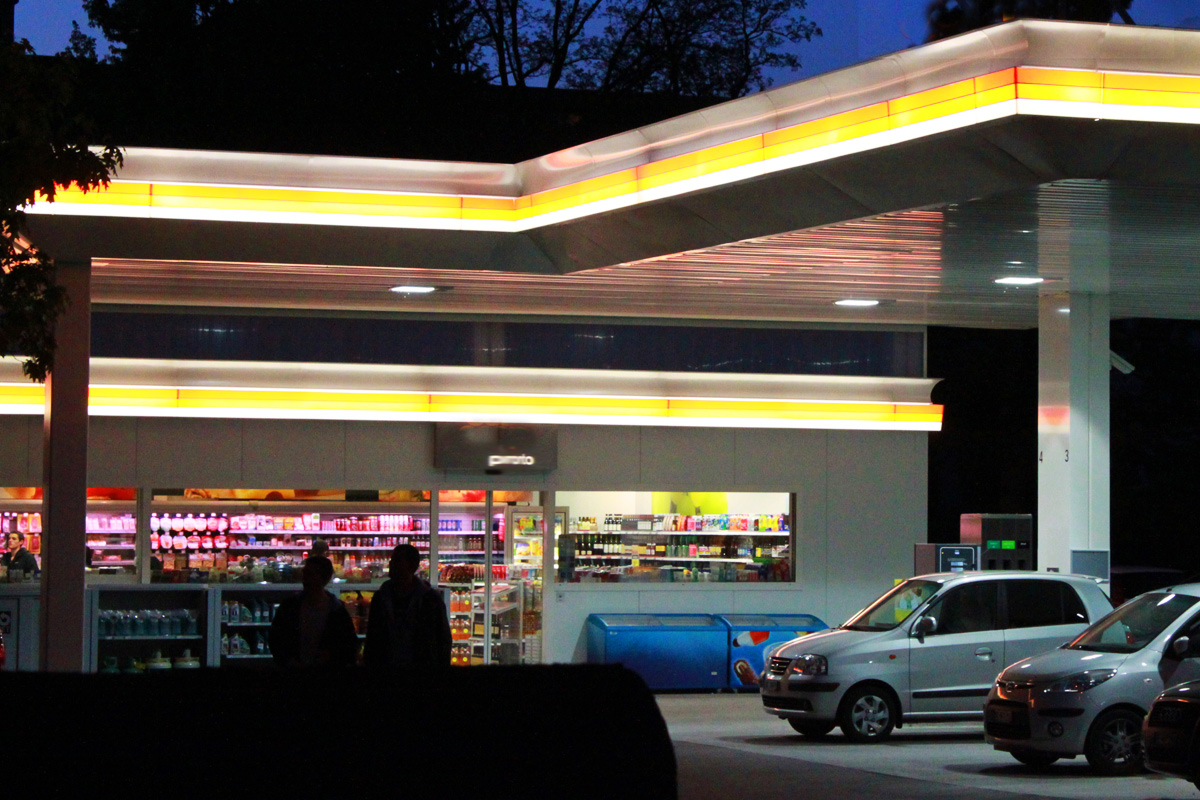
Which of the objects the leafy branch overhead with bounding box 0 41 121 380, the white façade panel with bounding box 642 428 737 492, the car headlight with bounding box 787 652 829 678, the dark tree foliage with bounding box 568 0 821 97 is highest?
the dark tree foliage with bounding box 568 0 821 97

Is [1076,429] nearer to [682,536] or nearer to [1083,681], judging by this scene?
[1083,681]

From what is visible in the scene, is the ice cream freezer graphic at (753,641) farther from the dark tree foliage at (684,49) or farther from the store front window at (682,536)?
the dark tree foliage at (684,49)

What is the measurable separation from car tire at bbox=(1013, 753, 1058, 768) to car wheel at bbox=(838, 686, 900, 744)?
187 cm

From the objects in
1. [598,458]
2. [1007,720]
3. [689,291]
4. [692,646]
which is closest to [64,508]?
[689,291]

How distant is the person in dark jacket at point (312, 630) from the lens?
26.9 feet

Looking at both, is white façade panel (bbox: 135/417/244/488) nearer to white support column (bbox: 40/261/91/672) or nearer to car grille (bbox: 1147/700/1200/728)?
white support column (bbox: 40/261/91/672)

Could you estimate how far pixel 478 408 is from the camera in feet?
57.3

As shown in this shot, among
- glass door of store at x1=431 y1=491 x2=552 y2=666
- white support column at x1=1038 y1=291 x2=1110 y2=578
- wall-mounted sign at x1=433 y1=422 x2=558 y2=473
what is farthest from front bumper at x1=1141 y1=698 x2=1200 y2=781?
glass door of store at x1=431 y1=491 x2=552 y2=666

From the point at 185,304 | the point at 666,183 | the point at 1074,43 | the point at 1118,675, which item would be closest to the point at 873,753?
the point at 1118,675

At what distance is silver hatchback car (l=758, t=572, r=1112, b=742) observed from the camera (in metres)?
13.6

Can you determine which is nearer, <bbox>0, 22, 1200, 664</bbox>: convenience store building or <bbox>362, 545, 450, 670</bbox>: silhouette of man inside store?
<bbox>362, 545, 450, 670</bbox>: silhouette of man inside store

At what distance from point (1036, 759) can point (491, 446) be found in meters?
8.30

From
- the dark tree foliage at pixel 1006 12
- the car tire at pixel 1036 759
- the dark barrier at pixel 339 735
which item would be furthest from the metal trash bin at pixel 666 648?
the dark barrier at pixel 339 735

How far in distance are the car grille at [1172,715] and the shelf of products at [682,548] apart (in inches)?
372
